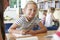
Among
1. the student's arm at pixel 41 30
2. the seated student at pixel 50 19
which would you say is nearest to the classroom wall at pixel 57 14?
the seated student at pixel 50 19

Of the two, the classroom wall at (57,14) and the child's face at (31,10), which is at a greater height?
the child's face at (31,10)

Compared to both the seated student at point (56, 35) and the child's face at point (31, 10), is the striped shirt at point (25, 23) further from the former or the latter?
the seated student at point (56, 35)

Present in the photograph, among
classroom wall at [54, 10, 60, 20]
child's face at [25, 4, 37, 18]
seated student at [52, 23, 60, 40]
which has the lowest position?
seated student at [52, 23, 60, 40]

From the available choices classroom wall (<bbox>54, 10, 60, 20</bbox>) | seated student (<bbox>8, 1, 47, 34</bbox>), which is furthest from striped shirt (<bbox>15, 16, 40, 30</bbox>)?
classroom wall (<bbox>54, 10, 60, 20</bbox>)

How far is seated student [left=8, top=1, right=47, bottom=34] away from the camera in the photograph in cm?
121

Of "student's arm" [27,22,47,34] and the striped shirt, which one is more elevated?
the striped shirt

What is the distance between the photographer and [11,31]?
3.94ft

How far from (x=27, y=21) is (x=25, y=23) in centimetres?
2

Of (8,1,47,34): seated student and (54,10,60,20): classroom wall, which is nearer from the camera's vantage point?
(8,1,47,34): seated student

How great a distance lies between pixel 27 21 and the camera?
1.24 meters

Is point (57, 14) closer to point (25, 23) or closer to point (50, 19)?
point (50, 19)

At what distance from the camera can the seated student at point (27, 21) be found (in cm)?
121

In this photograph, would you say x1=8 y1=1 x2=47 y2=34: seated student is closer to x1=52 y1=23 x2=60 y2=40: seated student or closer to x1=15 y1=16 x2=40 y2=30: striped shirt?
x1=15 y1=16 x2=40 y2=30: striped shirt

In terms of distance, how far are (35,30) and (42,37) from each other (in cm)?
10
